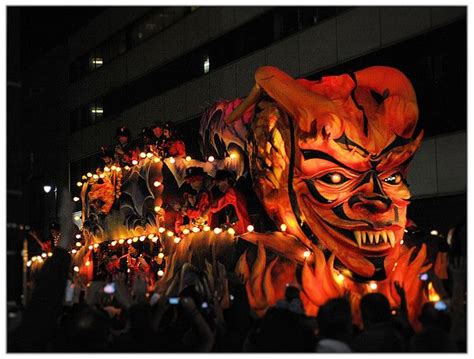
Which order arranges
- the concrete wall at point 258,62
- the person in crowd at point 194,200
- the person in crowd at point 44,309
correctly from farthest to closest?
the concrete wall at point 258,62, the person in crowd at point 194,200, the person in crowd at point 44,309

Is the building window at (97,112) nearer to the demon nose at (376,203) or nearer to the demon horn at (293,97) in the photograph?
the demon horn at (293,97)

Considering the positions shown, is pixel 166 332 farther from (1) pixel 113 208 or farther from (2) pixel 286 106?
(1) pixel 113 208

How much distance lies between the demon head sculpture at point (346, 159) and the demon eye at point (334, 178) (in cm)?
2

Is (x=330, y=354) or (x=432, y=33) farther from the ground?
(x=432, y=33)

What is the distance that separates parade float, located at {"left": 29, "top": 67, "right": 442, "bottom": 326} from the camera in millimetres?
16250

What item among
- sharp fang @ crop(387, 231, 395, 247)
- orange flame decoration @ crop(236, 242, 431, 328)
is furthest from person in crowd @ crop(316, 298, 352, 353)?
sharp fang @ crop(387, 231, 395, 247)

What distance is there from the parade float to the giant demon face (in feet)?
0.05

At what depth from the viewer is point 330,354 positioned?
8.74m

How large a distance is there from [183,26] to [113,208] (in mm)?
12781

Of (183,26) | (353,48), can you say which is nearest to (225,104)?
(353,48)

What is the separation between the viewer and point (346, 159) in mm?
16453

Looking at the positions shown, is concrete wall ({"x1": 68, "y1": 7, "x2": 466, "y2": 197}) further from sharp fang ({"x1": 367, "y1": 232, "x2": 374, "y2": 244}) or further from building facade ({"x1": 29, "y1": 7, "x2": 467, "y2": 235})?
sharp fang ({"x1": 367, "y1": 232, "x2": 374, "y2": 244})

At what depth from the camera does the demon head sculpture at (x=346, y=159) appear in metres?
16.3

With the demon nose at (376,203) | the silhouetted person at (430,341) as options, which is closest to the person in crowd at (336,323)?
the silhouetted person at (430,341)
